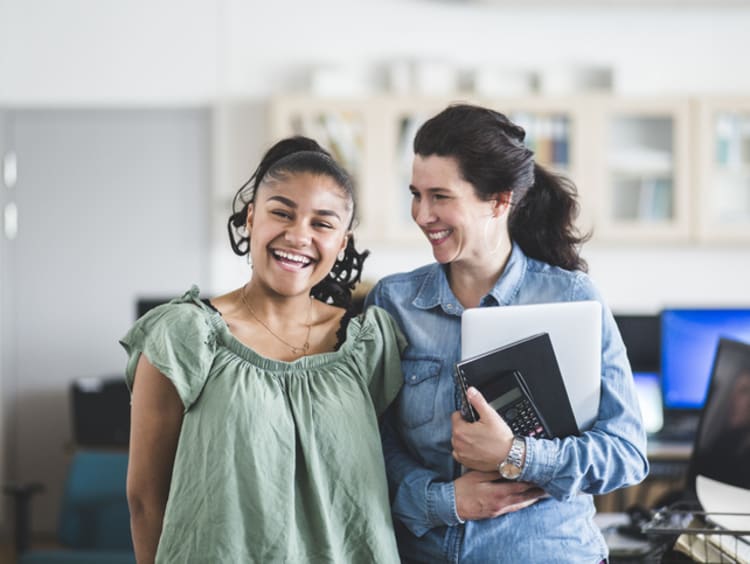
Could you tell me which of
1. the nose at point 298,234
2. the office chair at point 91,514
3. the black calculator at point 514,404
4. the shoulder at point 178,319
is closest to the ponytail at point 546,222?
the black calculator at point 514,404

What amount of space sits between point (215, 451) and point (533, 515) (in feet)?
1.74

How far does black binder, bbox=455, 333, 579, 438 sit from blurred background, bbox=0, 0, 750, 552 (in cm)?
312

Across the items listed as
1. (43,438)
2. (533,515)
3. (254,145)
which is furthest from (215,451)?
(43,438)

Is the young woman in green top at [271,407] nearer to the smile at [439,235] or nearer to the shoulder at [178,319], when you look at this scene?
the shoulder at [178,319]

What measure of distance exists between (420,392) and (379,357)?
0.32ft

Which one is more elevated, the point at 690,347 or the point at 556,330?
the point at 556,330

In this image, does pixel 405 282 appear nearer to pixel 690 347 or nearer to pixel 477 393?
pixel 477 393

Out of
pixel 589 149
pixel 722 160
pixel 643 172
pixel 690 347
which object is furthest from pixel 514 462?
pixel 722 160

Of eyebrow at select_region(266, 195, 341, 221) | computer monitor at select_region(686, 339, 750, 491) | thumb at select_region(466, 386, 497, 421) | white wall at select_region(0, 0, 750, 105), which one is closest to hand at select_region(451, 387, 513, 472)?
thumb at select_region(466, 386, 497, 421)

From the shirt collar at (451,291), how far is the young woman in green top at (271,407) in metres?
0.12

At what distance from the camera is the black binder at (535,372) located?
143 cm

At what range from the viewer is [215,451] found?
1358 millimetres

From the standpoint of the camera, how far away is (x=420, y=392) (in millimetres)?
1573

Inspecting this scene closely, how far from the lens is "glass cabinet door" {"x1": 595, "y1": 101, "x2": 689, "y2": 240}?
14.6 ft
